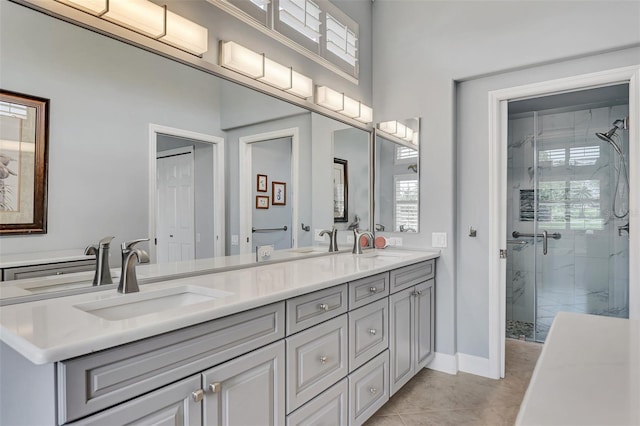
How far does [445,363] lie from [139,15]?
2.92m

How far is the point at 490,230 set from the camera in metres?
2.80

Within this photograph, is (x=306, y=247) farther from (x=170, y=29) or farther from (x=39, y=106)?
(x=39, y=106)

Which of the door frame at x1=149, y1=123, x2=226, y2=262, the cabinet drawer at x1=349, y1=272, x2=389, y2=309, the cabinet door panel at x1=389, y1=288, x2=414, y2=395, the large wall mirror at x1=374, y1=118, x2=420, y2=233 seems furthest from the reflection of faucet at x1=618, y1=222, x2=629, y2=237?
the door frame at x1=149, y1=123, x2=226, y2=262

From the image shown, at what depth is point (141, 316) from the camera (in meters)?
1.12

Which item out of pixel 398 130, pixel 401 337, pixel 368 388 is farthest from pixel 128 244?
pixel 398 130

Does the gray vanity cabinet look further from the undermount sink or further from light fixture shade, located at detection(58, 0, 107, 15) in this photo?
light fixture shade, located at detection(58, 0, 107, 15)

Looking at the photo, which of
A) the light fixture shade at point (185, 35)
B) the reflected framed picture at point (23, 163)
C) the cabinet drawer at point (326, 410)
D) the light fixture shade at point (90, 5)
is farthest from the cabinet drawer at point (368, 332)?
the light fixture shade at point (90, 5)

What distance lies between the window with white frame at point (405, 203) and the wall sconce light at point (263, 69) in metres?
1.07

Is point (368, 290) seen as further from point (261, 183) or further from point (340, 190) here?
point (340, 190)

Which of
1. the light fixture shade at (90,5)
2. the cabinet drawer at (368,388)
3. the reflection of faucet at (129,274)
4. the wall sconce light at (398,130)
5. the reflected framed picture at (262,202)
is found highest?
the light fixture shade at (90,5)

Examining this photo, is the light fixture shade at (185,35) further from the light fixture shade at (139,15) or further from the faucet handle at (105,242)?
the faucet handle at (105,242)

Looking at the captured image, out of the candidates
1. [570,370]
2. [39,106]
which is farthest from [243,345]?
[39,106]

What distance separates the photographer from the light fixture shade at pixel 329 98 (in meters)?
2.71

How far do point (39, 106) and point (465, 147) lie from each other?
2.64 m
